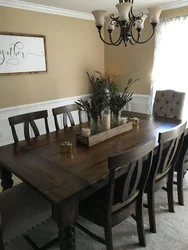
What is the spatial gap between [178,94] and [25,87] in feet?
7.62

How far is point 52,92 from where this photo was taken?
373cm

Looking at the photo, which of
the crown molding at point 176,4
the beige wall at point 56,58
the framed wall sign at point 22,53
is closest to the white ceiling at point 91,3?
the crown molding at point 176,4

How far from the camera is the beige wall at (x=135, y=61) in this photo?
3.79 m

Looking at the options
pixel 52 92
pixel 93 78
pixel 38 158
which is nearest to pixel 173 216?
pixel 38 158

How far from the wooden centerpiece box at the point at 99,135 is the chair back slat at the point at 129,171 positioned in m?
0.48

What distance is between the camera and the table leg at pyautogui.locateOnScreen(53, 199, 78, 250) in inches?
51.8

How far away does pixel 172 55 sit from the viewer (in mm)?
3453

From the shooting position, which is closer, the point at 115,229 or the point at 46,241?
the point at 46,241

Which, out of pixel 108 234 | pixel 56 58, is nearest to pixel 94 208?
pixel 108 234

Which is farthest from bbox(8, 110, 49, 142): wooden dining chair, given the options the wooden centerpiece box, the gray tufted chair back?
the gray tufted chair back

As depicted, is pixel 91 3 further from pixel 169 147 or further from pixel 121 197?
pixel 121 197

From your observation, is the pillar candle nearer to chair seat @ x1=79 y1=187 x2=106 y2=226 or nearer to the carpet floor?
chair seat @ x1=79 y1=187 x2=106 y2=226

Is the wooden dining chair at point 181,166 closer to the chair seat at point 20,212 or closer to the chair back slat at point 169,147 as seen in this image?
the chair back slat at point 169,147

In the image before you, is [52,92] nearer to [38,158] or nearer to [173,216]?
[38,158]
